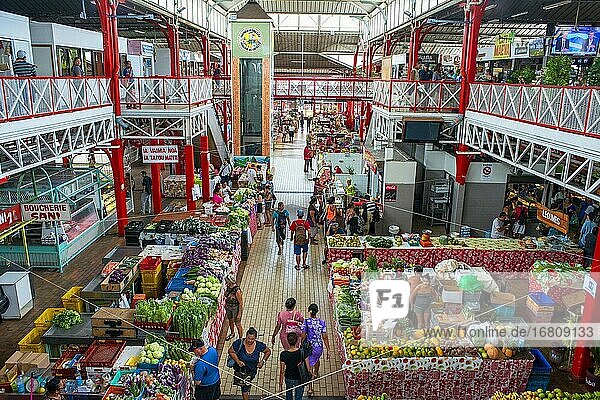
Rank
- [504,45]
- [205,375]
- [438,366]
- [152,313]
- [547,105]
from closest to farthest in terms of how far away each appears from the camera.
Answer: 1. [205,375]
2. [438,366]
3. [152,313]
4. [547,105]
5. [504,45]

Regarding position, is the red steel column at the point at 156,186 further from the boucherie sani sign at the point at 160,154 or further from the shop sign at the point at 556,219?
the shop sign at the point at 556,219

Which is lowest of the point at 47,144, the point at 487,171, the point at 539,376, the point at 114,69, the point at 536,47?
the point at 539,376

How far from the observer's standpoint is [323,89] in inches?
1029

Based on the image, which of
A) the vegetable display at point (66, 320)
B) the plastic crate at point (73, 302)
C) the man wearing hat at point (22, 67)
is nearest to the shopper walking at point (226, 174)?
the man wearing hat at point (22, 67)

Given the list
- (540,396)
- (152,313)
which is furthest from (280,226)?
(540,396)

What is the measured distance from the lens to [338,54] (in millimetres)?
42125

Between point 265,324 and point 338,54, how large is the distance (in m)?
35.4

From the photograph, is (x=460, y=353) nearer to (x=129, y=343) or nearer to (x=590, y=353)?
(x=590, y=353)

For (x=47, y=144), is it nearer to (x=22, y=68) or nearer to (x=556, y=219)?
(x=22, y=68)

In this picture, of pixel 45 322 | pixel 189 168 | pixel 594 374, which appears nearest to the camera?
pixel 594 374

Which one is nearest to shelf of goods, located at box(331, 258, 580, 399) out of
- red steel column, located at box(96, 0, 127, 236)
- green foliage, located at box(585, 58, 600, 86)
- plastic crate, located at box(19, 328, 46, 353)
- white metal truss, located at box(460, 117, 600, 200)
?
white metal truss, located at box(460, 117, 600, 200)

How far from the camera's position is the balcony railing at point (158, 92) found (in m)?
14.9

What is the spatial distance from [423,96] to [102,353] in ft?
37.8

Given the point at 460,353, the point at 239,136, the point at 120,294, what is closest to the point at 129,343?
the point at 120,294
